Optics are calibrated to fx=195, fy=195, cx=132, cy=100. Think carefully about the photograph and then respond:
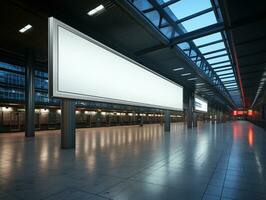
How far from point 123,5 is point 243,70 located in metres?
14.4

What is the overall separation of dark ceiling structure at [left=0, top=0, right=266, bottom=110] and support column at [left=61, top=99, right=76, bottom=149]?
3838 mm

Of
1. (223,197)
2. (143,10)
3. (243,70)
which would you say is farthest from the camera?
(243,70)

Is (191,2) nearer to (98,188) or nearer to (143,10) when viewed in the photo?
(143,10)

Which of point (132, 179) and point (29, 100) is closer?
point (132, 179)

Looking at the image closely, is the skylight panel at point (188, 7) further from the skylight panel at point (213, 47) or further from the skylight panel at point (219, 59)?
the skylight panel at point (219, 59)

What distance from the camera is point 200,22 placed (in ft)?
31.1

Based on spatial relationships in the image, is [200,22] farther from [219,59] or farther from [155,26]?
[219,59]

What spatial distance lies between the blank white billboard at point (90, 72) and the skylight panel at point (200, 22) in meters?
3.69

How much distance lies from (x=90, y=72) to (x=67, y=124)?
3.42 meters

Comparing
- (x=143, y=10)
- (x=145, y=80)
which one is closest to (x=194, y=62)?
(x=145, y=80)

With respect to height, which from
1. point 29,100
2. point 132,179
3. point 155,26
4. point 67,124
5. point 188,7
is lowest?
point 132,179

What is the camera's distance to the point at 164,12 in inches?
350

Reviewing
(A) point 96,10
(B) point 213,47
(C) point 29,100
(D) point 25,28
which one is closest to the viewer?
(A) point 96,10

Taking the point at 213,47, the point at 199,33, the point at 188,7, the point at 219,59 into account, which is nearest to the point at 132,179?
the point at 188,7
